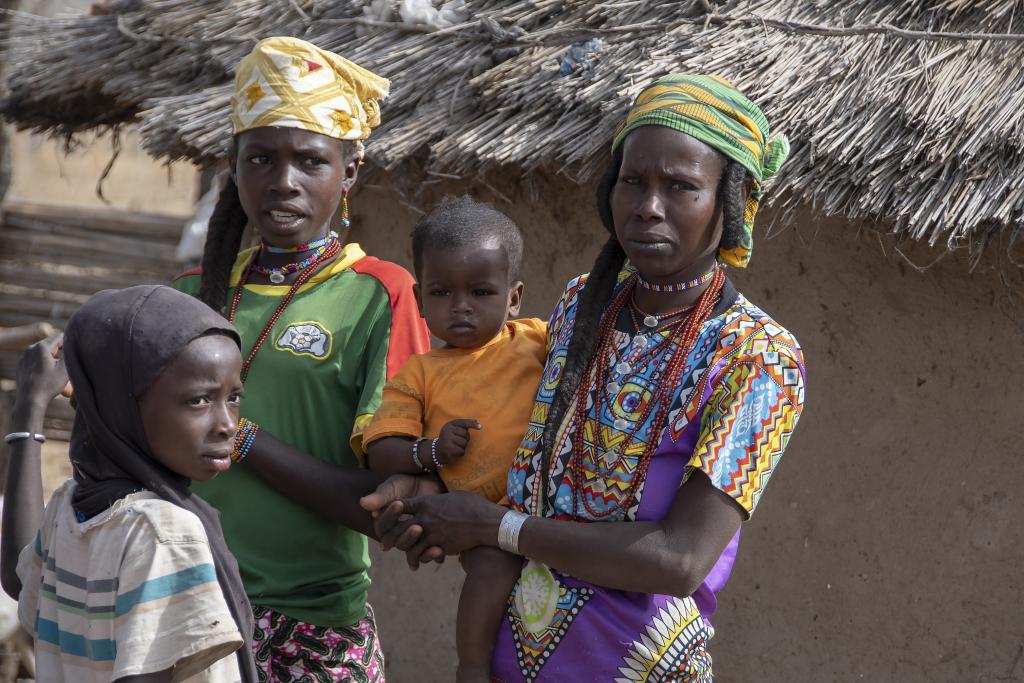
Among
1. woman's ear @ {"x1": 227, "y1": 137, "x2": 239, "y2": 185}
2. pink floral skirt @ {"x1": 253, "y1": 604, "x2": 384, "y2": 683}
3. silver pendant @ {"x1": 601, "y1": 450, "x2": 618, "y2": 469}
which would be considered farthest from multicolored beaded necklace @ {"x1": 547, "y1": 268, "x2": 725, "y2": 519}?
woman's ear @ {"x1": 227, "y1": 137, "x2": 239, "y2": 185}

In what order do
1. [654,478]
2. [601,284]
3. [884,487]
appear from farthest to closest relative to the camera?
[884,487] < [601,284] < [654,478]

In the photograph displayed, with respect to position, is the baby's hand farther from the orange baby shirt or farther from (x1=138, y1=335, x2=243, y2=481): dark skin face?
(x1=138, y1=335, x2=243, y2=481): dark skin face

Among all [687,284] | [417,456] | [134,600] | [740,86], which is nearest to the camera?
[134,600]

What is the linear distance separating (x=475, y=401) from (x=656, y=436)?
1.78 feet

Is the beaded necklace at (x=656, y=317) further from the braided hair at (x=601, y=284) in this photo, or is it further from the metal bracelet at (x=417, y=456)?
the metal bracelet at (x=417, y=456)

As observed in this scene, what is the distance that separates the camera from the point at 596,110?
3.94 meters

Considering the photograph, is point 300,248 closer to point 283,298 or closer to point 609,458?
point 283,298

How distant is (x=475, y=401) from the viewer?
256 centimetres

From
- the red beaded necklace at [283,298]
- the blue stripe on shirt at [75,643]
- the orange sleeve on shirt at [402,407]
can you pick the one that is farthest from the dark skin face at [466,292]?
the blue stripe on shirt at [75,643]

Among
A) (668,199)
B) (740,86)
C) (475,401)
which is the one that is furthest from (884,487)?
(668,199)

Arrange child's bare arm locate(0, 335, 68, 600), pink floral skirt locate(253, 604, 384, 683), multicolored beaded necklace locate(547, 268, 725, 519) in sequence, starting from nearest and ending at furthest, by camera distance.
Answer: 1. multicolored beaded necklace locate(547, 268, 725, 519)
2. child's bare arm locate(0, 335, 68, 600)
3. pink floral skirt locate(253, 604, 384, 683)

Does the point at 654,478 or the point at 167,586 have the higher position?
the point at 654,478

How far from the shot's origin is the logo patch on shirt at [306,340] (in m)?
2.61

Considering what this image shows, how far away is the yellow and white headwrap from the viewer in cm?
266
